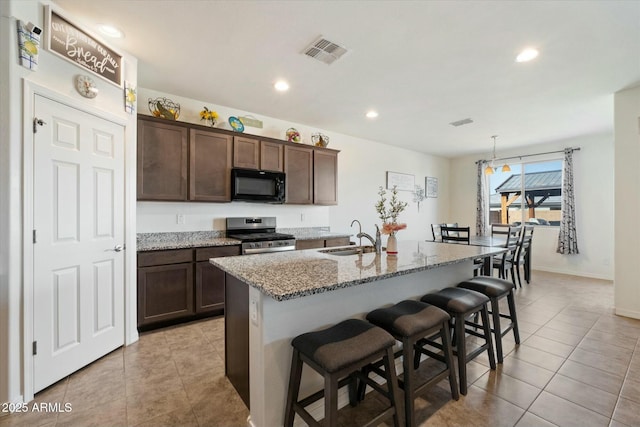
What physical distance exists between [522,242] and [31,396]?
5.80 m

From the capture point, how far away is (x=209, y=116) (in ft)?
11.4

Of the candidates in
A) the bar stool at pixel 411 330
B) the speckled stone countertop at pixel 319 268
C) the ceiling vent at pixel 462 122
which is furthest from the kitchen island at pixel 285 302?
the ceiling vent at pixel 462 122

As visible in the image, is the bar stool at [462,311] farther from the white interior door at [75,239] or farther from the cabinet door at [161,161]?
the cabinet door at [161,161]

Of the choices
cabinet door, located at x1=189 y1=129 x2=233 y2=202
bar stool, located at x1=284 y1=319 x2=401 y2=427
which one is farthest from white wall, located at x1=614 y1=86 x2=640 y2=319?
cabinet door, located at x1=189 y1=129 x2=233 y2=202

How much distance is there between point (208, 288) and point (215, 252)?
40 cm

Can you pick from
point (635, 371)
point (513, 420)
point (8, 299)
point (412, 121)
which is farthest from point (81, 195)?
point (635, 371)

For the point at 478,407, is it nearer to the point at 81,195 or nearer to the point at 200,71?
the point at 81,195

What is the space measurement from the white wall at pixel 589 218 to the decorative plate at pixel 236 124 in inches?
233

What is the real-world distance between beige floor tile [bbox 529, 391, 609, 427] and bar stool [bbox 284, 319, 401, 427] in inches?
39.9

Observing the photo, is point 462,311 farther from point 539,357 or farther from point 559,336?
point 559,336

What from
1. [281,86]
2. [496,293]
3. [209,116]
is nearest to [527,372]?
[496,293]

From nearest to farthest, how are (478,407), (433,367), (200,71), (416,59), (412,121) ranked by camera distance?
(478,407) → (433,367) → (416,59) → (200,71) → (412,121)

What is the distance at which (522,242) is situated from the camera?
4438 mm

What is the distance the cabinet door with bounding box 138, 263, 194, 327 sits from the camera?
2740 millimetres
